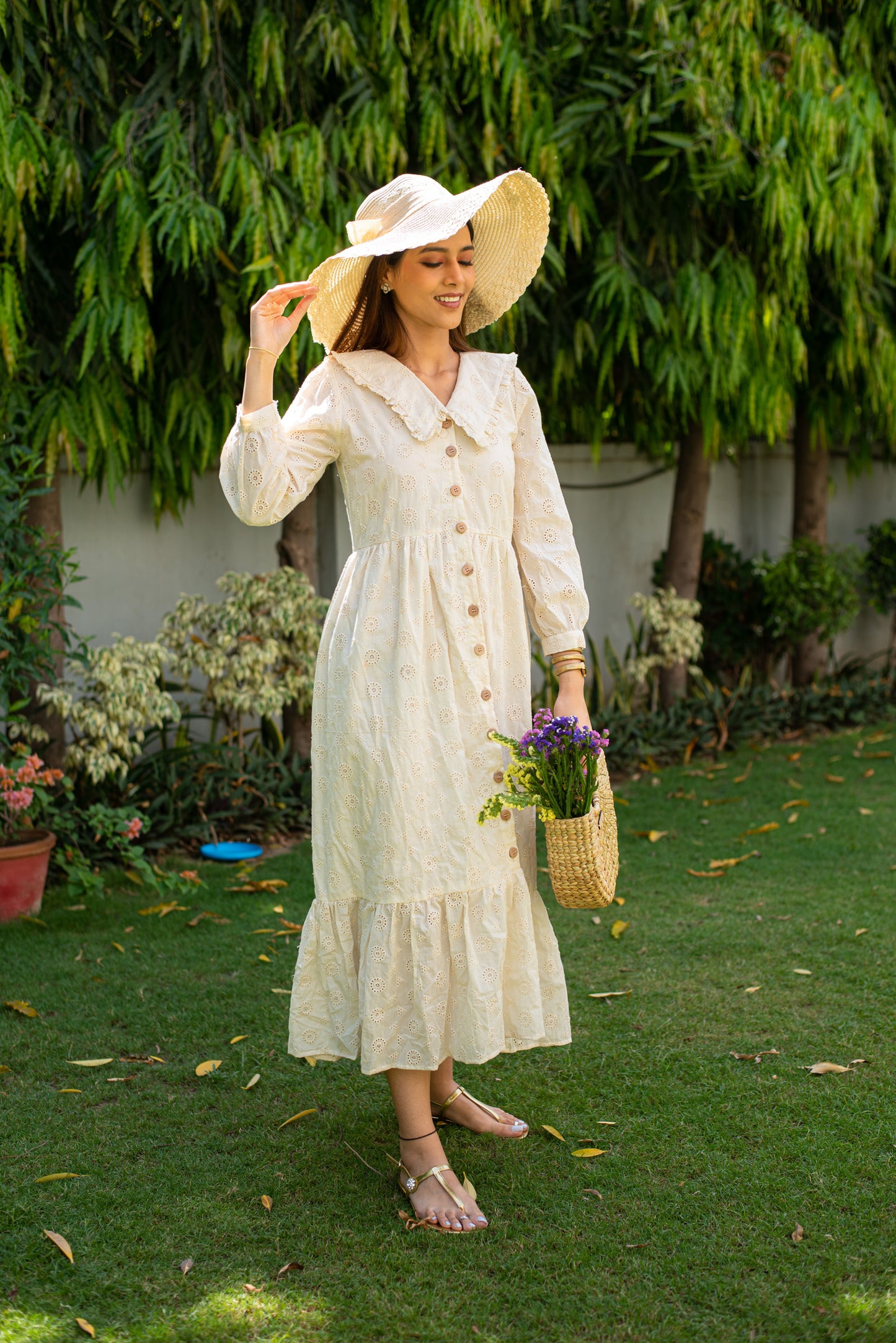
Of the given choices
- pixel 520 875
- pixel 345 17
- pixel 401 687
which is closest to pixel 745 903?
pixel 520 875

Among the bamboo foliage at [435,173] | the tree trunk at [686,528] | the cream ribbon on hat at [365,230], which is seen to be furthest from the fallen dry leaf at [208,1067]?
the tree trunk at [686,528]

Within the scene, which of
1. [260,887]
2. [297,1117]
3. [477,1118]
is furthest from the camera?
[260,887]

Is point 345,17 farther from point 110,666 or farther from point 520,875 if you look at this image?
point 520,875

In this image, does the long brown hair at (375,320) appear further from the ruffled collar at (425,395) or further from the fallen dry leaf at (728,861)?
the fallen dry leaf at (728,861)

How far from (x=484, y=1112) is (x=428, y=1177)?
0.33m

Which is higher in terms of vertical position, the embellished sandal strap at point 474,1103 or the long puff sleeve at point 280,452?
the long puff sleeve at point 280,452

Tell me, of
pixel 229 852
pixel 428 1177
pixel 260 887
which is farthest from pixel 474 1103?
pixel 229 852

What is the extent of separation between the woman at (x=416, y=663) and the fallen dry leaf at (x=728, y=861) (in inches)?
83.1

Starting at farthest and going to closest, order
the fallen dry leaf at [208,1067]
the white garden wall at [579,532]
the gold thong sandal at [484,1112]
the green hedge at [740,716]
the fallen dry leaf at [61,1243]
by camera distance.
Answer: the green hedge at [740,716]
the white garden wall at [579,532]
the fallen dry leaf at [208,1067]
the gold thong sandal at [484,1112]
the fallen dry leaf at [61,1243]

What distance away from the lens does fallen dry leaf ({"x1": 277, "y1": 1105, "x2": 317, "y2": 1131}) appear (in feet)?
8.64

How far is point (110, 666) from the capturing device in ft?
14.4

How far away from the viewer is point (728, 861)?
442cm

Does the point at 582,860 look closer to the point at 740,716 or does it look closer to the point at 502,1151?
the point at 502,1151

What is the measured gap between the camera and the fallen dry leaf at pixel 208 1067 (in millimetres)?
2877
